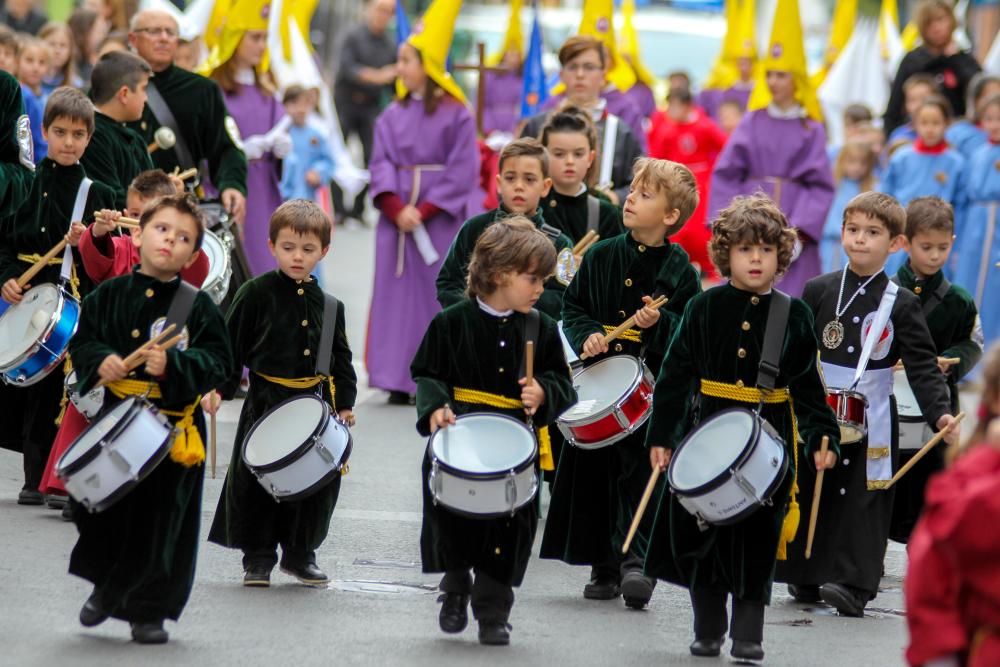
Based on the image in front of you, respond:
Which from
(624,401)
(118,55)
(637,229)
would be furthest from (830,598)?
(118,55)

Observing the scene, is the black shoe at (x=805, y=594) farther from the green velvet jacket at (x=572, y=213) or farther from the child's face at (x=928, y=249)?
the green velvet jacket at (x=572, y=213)

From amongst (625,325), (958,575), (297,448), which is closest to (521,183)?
(625,325)

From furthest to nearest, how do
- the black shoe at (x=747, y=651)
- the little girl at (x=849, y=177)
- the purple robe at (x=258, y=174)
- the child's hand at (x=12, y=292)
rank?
the little girl at (x=849, y=177) → the purple robe at (x=258, y=174) → the child's hand at (x=12, y=292) → the black shoe at (x=747, y=651)

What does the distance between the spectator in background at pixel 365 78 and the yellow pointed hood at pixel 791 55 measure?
10.3 meters

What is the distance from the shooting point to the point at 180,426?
21.0ft

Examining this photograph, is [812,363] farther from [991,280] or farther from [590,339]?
[991,280]

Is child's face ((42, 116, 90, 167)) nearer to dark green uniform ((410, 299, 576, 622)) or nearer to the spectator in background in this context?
dark green uniform ((410, 299, 576, 622))

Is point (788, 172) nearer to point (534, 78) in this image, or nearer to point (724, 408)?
point (534, 78)

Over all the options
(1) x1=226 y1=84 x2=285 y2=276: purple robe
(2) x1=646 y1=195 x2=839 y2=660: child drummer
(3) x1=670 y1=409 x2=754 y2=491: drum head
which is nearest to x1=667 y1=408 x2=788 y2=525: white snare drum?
(3) x1=670 y1=409 x2=754 y2=491: drum head

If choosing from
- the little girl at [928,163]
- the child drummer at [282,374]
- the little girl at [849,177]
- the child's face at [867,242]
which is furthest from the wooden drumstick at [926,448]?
the little girl at [849,177]

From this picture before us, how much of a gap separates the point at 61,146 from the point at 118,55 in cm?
117

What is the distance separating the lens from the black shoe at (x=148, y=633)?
6.31 m

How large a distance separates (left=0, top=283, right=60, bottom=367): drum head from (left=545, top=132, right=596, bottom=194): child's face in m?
2.22

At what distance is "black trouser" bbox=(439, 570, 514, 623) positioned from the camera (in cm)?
660
